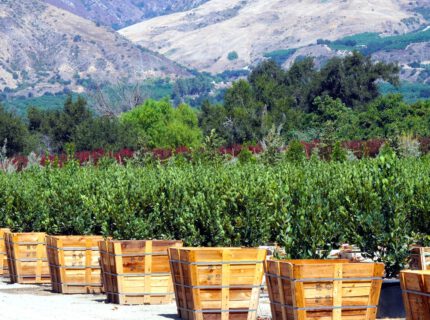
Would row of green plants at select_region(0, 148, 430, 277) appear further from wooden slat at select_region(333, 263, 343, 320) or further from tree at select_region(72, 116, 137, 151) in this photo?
tree at select_region(72, 116, 137, 151)

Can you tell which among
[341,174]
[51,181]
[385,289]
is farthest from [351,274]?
[51,181]

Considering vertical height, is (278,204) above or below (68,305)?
above

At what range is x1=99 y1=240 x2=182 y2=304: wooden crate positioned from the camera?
21.5 meters

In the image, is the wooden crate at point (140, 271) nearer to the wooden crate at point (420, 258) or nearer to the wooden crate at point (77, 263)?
the wooden crate at point (77, 263)

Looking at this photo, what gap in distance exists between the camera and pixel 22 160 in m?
82.3

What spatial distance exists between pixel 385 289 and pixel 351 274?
246 cm

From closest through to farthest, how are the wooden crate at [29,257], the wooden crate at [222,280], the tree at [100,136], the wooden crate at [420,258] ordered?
the wooden crate at [222,280] → the wooden crate at [420,258] → the wooden crate at [29,257] → the tree at [100,136]

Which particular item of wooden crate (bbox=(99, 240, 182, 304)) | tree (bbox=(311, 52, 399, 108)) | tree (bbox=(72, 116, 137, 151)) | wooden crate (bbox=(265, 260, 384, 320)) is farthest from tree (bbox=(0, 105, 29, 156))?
wooden crate (bbox=(265, 260, 384, 320))

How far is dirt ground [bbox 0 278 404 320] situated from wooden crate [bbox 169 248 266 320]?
38.7 inches

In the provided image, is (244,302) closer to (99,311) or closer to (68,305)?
(99,311)

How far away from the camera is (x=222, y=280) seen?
18391 millimetres

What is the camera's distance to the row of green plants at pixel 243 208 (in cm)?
1869

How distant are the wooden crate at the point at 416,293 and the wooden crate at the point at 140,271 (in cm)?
766

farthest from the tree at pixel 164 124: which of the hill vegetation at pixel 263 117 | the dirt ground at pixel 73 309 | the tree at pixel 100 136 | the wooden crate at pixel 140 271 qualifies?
the wooden crate at pixel 140 271
